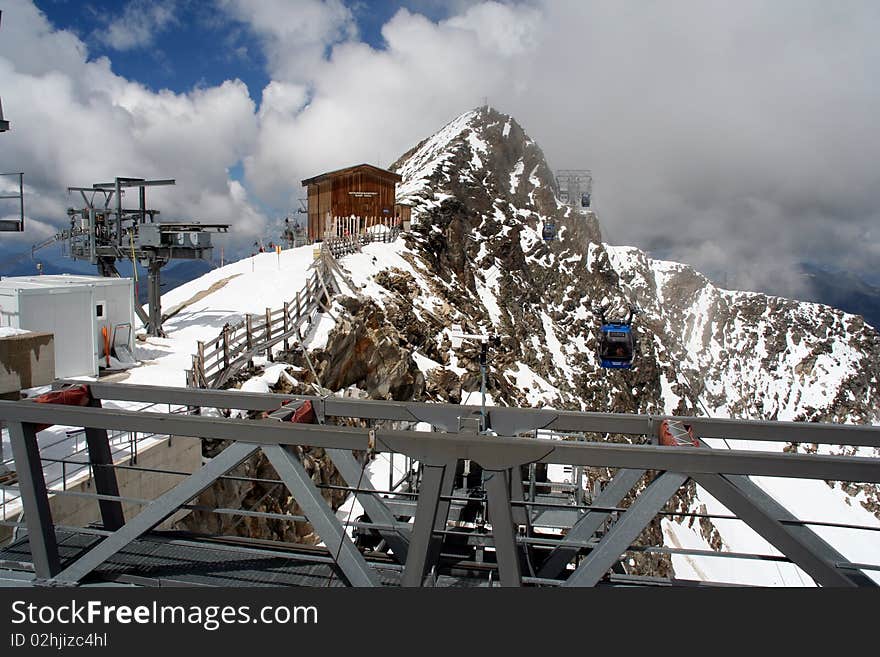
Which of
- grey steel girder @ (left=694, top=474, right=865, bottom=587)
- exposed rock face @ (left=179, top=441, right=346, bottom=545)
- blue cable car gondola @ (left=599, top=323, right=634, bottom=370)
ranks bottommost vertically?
exposed rock face @ (left=179, top=441, right=346, bottom=545)

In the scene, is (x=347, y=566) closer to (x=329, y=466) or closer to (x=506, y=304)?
(x=329, y=466)

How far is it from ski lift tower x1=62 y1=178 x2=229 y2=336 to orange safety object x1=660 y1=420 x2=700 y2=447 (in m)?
19.9

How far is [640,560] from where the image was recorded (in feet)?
117

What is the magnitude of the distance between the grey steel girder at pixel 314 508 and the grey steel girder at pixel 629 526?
4.78ft

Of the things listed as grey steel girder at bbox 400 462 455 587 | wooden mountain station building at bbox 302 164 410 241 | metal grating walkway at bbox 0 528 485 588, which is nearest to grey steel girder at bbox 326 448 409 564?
metal grating walkway at bbox 0 528 485 588

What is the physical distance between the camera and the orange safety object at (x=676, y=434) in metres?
4.20

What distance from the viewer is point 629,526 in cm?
337

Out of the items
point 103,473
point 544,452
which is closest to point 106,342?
point 103,473

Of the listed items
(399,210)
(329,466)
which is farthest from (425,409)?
(399,210)

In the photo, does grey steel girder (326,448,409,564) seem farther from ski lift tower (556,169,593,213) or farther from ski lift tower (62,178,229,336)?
ski lift tower (556,169,593,213)

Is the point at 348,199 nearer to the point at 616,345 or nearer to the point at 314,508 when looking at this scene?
the point at 616,345

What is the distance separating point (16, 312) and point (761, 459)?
16087 mm

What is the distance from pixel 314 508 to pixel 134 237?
20.4m

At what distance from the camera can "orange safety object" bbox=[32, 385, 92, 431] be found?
211 inches
